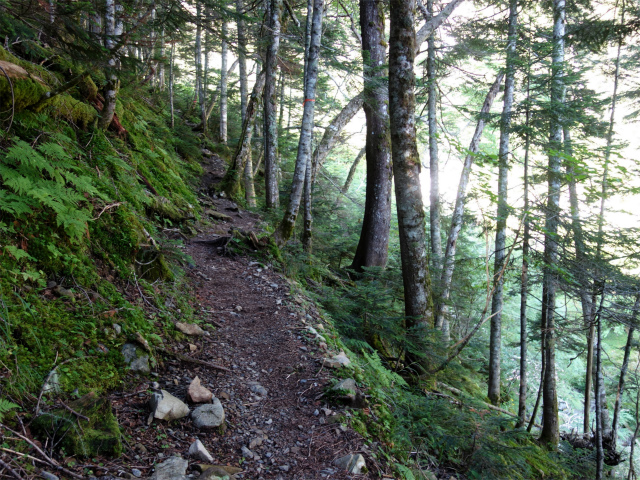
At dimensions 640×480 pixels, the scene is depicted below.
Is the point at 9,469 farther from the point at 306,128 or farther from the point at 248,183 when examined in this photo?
the point at 248,183

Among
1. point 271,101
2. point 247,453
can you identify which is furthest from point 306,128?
point 247,453

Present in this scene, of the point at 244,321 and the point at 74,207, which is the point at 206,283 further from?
the point at 74,207

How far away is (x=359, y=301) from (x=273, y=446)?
3.69 m

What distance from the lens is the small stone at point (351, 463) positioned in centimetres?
265

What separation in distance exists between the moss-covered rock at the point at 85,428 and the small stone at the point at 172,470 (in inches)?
11.1

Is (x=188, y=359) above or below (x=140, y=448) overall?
above

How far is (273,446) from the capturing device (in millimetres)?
2854

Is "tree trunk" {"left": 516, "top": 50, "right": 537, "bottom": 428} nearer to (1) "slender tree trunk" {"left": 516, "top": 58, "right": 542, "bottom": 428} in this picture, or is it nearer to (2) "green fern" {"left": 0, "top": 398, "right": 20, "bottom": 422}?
(1) "slender tree trunk" {"left": 516, "top": 58, "right": 542, "bottom": 428}

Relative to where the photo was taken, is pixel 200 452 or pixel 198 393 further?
pixel 198 393

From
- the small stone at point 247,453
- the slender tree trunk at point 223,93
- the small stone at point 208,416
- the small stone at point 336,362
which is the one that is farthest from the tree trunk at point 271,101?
the small stone at point 247,453

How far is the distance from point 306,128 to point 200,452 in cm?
604

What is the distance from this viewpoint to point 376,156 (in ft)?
29.5

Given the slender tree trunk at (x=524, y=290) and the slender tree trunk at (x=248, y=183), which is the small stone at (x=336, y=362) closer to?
the slender tree trunk at (x=524, y=290)

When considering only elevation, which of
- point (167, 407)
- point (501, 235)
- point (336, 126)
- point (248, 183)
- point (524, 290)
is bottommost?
point (167, 407)
